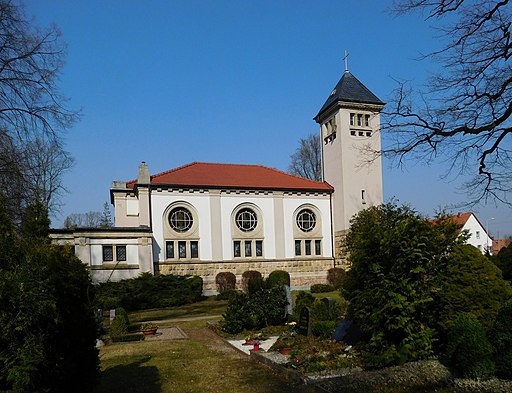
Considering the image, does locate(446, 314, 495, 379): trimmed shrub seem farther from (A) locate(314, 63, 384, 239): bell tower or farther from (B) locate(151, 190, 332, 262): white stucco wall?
(A) locate(314, 63, 384, 239): bell tower

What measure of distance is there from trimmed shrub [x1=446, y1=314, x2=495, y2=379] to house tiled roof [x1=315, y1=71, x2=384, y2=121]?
100 ft

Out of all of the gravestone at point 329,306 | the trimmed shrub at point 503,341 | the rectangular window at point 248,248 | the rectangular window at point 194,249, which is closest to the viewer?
the trimmed shrub at point 503,341

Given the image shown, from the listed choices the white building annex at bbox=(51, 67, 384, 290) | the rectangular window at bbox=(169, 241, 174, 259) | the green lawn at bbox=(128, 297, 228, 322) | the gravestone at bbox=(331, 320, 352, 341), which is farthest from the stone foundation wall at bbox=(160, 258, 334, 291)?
the gravestone at bbox=(331, 320, 352, 341)

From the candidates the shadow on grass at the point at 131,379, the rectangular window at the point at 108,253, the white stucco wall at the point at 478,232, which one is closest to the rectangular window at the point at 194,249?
the rectangular window at the point at 108,253

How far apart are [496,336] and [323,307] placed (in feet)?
23.1

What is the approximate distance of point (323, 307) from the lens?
1322cm

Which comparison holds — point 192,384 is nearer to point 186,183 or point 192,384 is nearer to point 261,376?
point 261,376

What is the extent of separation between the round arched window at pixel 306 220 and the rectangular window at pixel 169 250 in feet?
36.5

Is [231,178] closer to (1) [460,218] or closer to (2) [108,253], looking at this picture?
(2) [108,253]

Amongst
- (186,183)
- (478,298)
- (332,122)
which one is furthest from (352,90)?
(478,298)

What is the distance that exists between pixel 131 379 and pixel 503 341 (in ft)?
23.1

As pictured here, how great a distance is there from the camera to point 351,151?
35.6 m

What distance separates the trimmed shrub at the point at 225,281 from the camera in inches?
1209

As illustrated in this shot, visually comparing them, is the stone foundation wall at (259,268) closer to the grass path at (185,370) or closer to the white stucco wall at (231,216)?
the white stucco wall at (231,216)
